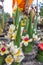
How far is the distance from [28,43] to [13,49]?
6.0 inches

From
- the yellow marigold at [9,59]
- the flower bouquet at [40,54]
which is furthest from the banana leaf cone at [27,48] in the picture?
the yellow marigold at [9,59]

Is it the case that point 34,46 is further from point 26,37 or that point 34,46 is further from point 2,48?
Answer: point 2,48

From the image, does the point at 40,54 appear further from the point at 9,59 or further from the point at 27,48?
the point at 9,59

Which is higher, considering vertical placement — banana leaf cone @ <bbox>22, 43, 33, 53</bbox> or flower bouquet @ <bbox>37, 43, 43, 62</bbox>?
banana leaf cone @ <bbox>22, 43, 33, 53</bbox>

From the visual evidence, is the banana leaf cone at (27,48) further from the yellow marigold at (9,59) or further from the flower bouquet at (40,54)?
the yellow marigold at (9,59)

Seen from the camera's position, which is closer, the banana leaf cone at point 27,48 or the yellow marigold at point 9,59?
the yellow marigold at point 9,59

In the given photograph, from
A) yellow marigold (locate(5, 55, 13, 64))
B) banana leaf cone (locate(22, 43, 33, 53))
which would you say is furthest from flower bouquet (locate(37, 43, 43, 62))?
yellow marigold (locate(5, 55, 13, 64))

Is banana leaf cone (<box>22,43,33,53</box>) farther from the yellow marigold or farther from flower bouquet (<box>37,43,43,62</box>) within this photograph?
the yellow marigold

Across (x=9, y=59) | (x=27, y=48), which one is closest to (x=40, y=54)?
(x=27, y=48)

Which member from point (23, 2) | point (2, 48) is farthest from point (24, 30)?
point (23, 2)

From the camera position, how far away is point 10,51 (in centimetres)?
75

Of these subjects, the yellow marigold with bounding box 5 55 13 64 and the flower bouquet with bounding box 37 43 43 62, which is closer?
the yellow marigold with bounding box 5 55 13 64

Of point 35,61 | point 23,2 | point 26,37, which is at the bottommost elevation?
point 35,61

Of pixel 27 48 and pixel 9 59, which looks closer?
pixel 9 59
